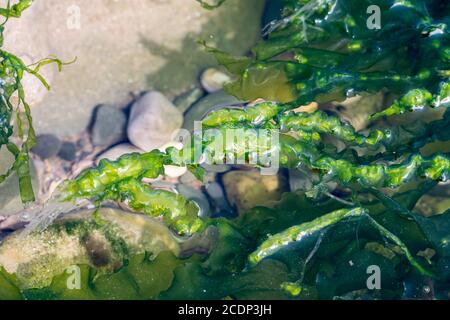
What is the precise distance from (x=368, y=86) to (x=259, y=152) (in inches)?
32.9

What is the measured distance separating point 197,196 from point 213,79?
991mm

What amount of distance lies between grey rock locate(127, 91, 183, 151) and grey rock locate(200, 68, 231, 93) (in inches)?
13.5

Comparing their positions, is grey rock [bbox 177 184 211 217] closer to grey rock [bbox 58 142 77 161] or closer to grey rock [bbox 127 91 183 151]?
grey rock [bbox 127 91 183 151]

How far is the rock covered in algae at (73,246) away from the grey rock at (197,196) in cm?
47

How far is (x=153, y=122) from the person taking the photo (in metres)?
3.29

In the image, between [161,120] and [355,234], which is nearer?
[355,234]

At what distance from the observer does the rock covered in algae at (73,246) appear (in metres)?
2.64

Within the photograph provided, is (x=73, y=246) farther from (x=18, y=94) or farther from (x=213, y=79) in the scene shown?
(x=213, y=79)

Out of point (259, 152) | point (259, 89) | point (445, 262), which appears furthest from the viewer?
point (259, 89)

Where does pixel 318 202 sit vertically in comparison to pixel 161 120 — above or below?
below

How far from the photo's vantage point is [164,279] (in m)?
2.24
